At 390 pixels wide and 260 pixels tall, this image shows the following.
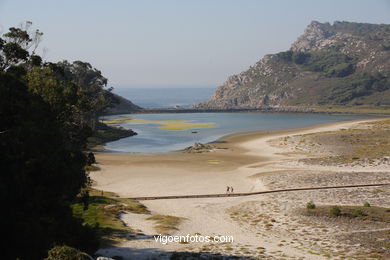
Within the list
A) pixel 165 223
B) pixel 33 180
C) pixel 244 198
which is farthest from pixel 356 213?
pixel 33 180

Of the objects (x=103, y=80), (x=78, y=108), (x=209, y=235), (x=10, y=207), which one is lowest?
(x=209, y=235)

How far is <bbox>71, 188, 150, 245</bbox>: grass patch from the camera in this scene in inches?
1196

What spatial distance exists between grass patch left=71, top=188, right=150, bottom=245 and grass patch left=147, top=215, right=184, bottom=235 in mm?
2214

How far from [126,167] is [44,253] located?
44943 mm

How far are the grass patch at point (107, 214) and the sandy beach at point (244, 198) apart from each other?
1.11 metres

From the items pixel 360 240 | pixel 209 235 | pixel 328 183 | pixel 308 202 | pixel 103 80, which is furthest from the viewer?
pixel 103 80

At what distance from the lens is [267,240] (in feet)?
99.6

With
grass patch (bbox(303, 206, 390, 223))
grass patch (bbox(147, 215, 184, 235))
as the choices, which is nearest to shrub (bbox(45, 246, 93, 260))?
grass patch (bbox(147, 215, 184, 235))

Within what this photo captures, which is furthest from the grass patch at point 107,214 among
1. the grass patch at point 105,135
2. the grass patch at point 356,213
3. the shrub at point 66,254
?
the grass patch at point 105,135

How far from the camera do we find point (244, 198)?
45156 mm

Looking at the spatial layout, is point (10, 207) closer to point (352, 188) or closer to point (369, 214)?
point (369, 214)

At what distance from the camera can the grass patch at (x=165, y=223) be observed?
32656mm

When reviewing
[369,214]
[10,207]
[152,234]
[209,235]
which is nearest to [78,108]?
[152,234]

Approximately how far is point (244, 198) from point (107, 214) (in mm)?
14890
